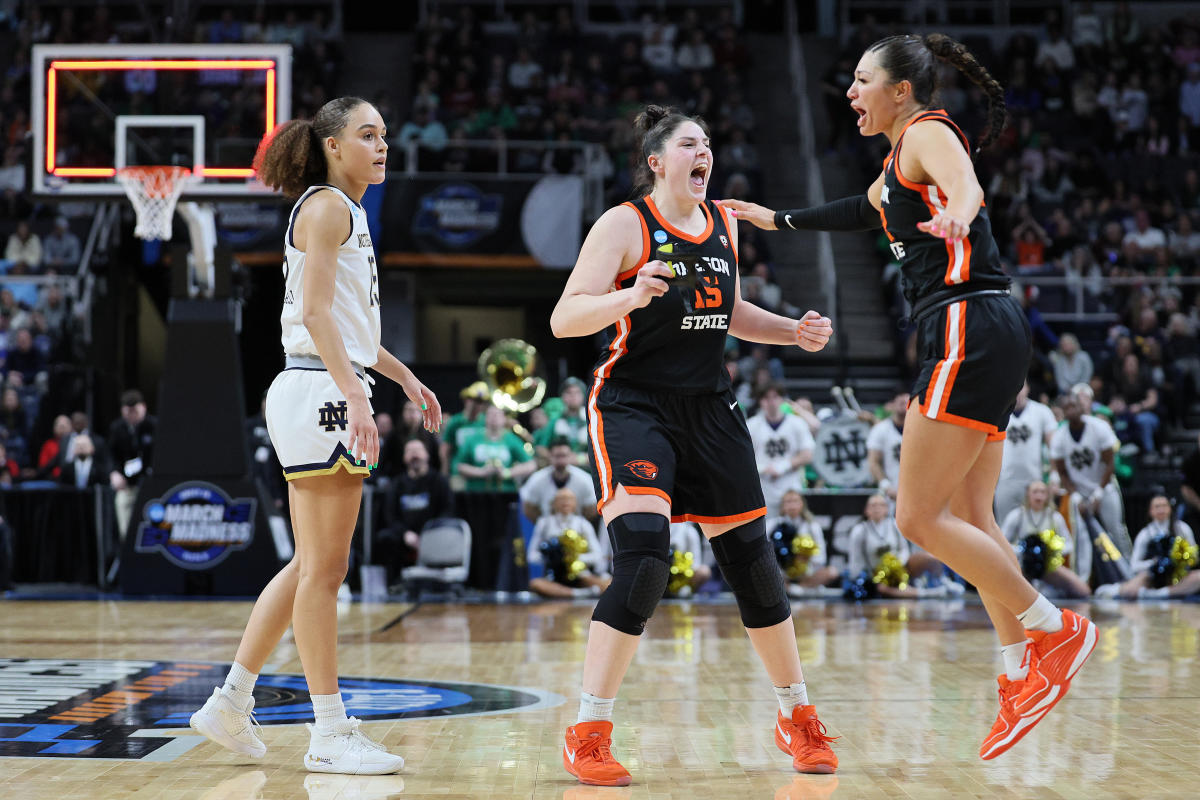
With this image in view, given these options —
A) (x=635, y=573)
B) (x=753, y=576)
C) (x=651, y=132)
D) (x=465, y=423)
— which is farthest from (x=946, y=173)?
(x=465, y=423)

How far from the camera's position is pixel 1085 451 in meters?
12.1

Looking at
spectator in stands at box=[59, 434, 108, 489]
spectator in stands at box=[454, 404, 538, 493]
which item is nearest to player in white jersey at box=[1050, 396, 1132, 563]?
spectator in stands at box=[454, 404, 538, 493]

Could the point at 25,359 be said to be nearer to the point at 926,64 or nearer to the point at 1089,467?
the point at 1089,467

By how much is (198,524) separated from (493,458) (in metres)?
2.81

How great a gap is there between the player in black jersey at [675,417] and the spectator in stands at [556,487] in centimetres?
726

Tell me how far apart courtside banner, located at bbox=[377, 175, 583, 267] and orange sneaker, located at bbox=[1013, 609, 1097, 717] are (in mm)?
13111

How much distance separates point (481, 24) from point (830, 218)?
60.5 ft

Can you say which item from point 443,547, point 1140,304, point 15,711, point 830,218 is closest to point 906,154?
point 830,218

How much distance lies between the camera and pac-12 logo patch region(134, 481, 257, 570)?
1112cm

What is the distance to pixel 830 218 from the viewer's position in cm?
472

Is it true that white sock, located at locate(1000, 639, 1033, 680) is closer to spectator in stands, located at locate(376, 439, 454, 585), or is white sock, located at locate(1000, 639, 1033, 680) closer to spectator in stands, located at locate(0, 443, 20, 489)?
spectator in stands, located at locate(376, 439, 454, 585)

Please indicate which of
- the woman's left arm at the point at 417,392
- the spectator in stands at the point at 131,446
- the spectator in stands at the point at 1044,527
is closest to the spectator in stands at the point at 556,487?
the spectator in stands at the point at 1044,527

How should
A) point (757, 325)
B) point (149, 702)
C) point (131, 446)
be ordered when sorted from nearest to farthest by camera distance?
point (757, 325) → point (149, 702) → point (131, 446)

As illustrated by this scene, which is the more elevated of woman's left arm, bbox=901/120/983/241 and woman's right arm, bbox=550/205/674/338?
woman's left arm, bbox=901/120/983/241
